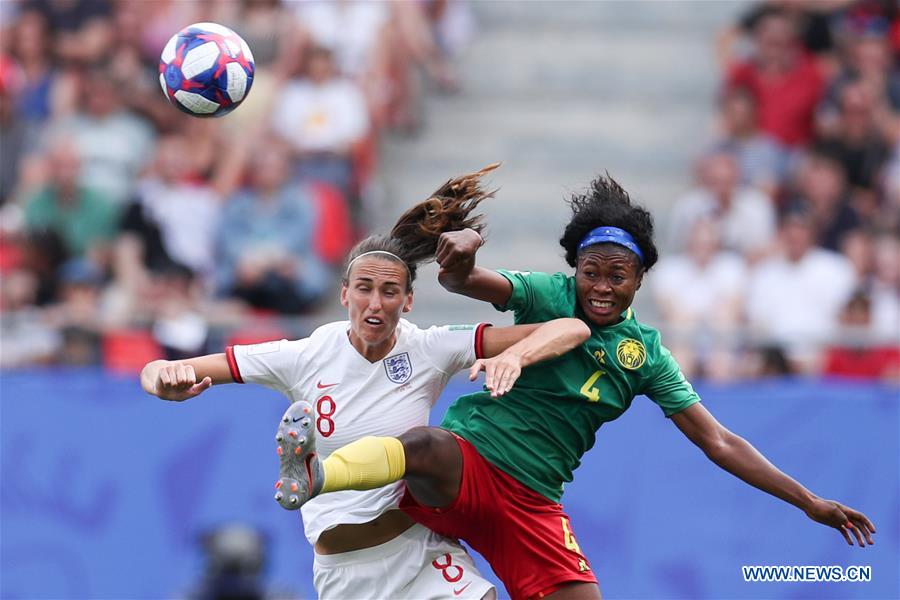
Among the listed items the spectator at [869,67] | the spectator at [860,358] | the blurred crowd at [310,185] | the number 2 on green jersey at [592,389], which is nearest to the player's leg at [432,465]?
the number 2 on green jersey at [592,389]

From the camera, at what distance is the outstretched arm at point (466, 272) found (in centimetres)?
574

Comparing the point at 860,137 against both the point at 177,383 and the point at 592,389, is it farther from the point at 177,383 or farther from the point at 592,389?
the point at 177,383

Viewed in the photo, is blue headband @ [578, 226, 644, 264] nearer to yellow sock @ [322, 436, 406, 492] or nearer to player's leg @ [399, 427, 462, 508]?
player's leg @ [399, 427, 462, 508]

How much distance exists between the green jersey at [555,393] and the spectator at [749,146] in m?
5.22

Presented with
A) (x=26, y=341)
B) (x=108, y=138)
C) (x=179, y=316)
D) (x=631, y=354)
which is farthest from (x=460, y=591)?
(x=108, y=138)

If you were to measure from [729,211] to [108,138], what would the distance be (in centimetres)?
478

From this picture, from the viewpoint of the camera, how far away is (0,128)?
468 inches

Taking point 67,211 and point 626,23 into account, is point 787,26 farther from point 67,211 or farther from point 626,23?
point 67,211

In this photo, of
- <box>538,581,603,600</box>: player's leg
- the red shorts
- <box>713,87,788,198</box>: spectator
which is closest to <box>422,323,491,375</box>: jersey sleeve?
the red shorts

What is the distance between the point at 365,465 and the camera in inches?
219

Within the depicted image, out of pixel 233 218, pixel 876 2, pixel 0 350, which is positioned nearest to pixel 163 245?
pixel 233 218

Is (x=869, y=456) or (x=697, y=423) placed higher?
(x=869, y=456)

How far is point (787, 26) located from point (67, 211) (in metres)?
5.78

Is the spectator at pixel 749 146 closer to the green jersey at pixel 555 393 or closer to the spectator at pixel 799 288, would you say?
the spectator at pixel 799 288
